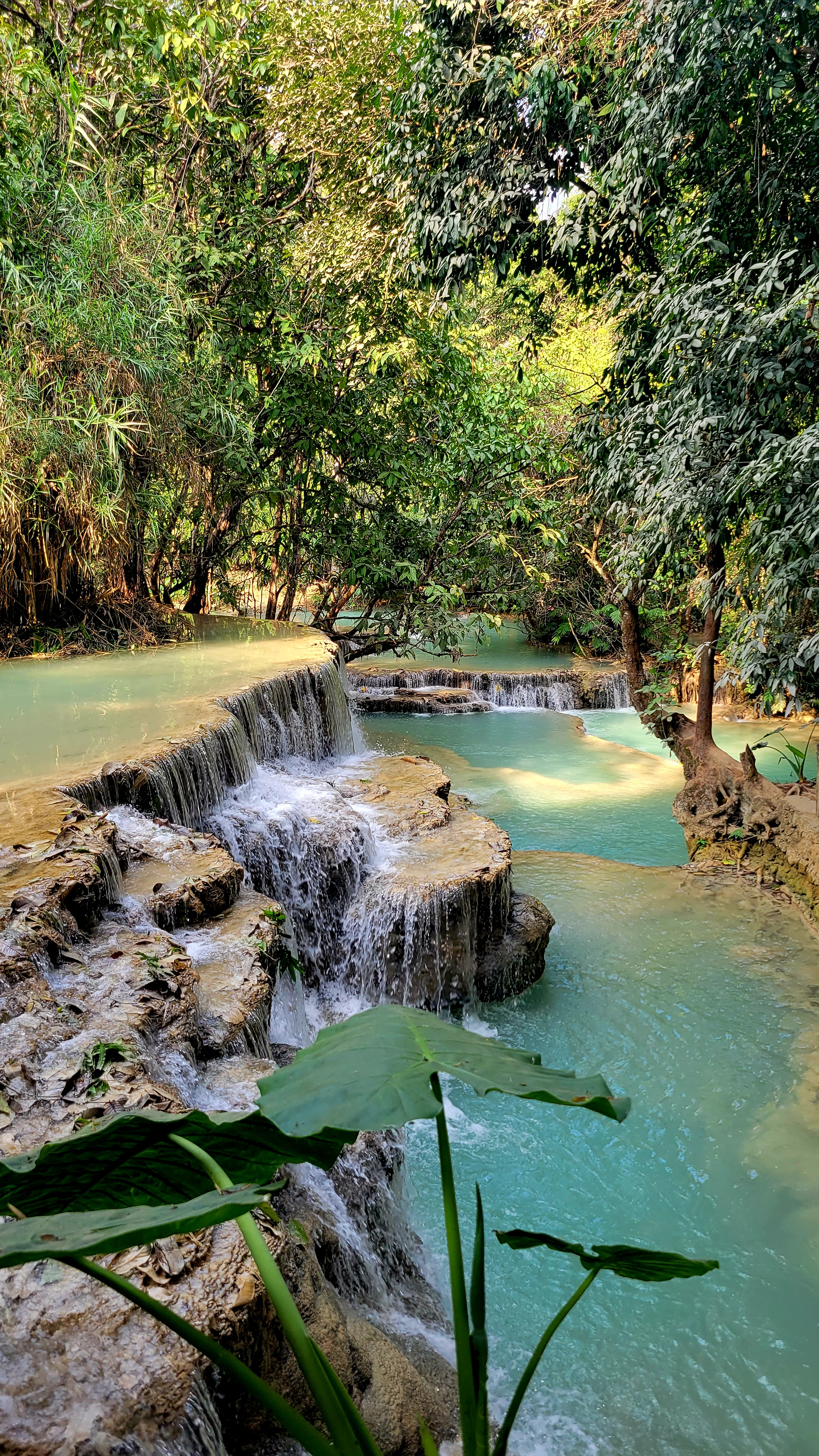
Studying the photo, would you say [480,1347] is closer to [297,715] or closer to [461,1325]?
[461,1325]

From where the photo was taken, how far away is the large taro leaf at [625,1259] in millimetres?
1072

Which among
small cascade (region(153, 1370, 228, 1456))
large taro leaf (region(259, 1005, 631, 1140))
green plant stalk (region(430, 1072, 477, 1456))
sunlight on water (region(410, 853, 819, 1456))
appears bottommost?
sunlight on water (region(410, 853, 819, 1456))

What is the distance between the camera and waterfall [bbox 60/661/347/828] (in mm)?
4492

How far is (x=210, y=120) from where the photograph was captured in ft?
26.3

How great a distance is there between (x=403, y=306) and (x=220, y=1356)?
9.52m

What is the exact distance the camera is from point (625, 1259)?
110cm

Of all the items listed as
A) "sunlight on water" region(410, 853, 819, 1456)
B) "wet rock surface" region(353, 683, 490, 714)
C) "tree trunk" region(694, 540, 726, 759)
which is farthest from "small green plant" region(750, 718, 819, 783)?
"wet rock surface" region(353, 683, 490, 714)

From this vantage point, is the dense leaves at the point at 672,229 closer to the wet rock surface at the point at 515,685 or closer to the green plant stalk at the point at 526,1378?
the green plant stalk at the point at 526,1378

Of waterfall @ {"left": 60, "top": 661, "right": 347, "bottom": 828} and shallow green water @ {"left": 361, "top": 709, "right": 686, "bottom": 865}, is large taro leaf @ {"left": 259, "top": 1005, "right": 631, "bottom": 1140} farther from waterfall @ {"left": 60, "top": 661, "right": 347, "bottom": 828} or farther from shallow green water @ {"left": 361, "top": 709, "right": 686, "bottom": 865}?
shallow green water @ {"left": 361, "top": 709, "right": 686, "bottom": 865}

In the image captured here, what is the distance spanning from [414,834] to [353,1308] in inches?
144

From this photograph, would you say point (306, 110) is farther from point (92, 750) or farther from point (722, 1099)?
point (722, 1099)

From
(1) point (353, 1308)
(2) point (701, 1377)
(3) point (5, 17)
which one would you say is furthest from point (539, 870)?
(3) point (5, 17)

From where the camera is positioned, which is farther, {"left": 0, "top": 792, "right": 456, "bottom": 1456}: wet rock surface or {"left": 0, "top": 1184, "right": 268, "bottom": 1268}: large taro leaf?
{"left": 0, "top": 792, "right": 456, "bottom": 1456}: wet rock surface

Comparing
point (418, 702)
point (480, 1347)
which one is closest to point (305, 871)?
point (480, 1347)
